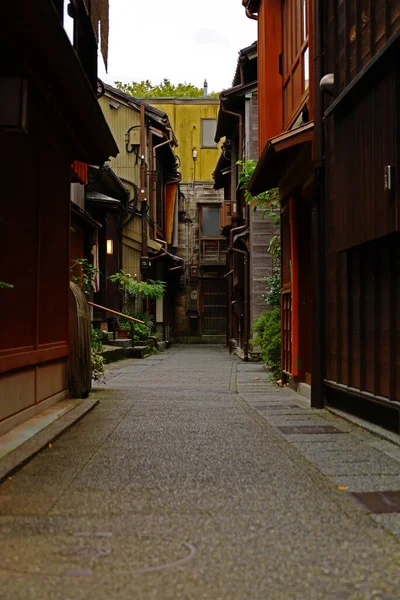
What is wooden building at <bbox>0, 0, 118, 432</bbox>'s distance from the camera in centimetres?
681

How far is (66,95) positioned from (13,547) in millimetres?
5969

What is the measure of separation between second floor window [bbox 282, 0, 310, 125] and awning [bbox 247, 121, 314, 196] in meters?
0.99

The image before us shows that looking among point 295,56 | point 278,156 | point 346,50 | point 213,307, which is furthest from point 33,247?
point 213,307

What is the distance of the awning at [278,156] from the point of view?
10.5m

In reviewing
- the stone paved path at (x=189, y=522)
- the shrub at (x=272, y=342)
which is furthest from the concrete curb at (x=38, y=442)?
the shrub at (x=272, y=342)

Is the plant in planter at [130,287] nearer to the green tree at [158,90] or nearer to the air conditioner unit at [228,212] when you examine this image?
the air conditioner unit at [228,212]

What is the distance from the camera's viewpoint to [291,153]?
1155 cm

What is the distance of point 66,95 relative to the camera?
338 inches

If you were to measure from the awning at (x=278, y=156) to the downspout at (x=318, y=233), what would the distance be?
43 cm

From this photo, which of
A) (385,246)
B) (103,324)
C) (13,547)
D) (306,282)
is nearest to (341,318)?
(385,246)

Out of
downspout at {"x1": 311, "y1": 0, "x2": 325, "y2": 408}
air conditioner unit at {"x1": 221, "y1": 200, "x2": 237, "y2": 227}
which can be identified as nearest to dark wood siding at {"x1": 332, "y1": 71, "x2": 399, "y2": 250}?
downspout at {"x1": 311, "y1": 0, "x2": 325, "y2": 408}

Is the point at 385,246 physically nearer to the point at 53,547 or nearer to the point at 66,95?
the point at 66,95

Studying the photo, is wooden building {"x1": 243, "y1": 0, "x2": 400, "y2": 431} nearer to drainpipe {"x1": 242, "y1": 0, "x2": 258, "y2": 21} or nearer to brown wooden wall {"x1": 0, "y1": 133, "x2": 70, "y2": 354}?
drainpipe {"x1": 242, "y1": 0, "x2": 258, "y2": 21}

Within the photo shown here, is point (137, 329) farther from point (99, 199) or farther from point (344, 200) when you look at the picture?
point (344, 200)
